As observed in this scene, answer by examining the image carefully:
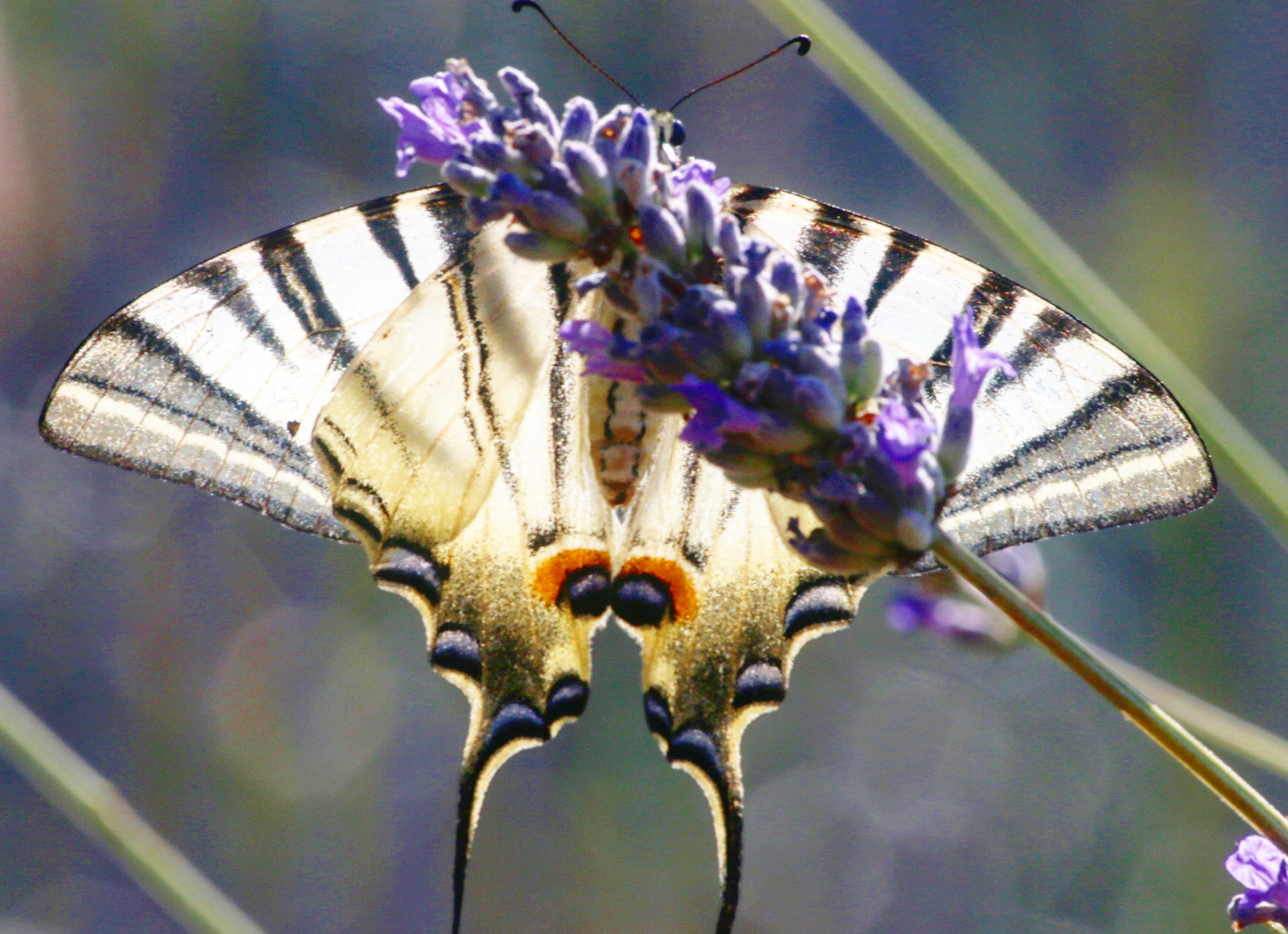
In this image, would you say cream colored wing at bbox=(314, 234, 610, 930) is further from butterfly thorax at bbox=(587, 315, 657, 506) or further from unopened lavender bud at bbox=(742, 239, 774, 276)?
unopened lavender bud at bbox=(742, 239, 774, 276)

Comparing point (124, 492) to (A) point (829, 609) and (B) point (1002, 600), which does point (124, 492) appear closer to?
(A) point (829, 609)

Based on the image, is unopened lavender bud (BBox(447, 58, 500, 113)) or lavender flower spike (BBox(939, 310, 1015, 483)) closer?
lavender flower spike (BBox(939, 310, 1015, 483))

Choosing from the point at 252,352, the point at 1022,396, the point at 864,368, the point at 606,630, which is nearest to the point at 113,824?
the point at 252,352

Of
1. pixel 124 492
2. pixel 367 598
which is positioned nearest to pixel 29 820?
pixel 124 492

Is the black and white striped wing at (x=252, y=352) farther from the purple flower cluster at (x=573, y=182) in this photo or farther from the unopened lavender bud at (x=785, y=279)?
the unopened lavender bud at (x=785, y=279)

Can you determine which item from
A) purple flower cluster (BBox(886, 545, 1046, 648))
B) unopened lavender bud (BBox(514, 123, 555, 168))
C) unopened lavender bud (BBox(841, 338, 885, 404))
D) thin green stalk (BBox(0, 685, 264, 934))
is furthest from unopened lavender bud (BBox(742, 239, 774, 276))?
thin green stalk (BBox(0, 685, 264, 934))

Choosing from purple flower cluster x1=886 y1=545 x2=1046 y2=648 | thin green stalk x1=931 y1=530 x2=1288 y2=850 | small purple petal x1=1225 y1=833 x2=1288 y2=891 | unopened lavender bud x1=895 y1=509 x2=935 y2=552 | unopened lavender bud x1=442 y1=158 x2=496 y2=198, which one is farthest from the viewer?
purple flower cluster x1=886 y1=545 x2=1046 y2=648

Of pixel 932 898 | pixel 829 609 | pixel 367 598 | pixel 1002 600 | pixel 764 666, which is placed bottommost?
pixel 932 898
